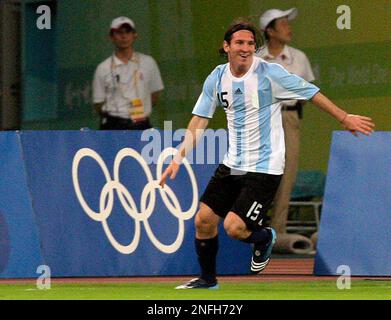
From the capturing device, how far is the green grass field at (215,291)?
12.7m

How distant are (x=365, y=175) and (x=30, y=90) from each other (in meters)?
4.88

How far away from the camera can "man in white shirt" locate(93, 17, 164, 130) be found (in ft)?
56.1

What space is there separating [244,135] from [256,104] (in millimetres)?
289

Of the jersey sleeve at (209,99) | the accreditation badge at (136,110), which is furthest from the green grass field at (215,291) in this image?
the accreditation badge at (136,110)

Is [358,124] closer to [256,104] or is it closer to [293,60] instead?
[256,104]

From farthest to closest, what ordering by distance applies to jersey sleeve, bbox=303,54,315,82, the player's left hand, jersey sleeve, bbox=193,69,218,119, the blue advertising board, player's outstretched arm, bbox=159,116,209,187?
jersey sleeve, bbox=303,54,315,82
the blue advertising board
jersey sleeve, bbox=193,69,218,119
player's outstretched arm, bbox=159,116,209,187
the player's left hand

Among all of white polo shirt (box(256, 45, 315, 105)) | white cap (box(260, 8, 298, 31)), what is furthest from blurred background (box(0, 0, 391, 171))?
white polo shirt (box(256, 45, 315, 105))

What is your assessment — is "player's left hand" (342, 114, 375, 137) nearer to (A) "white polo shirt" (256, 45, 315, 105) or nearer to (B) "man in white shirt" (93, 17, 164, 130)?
(A) "white polo shirt" (256, 45, 315, 105)

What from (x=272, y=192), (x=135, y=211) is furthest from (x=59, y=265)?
(x=272, y=192)

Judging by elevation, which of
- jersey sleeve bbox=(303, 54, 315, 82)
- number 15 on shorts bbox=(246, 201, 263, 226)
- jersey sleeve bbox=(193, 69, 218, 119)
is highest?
jersey sleeve bbox=(303, 54, 315, 82)

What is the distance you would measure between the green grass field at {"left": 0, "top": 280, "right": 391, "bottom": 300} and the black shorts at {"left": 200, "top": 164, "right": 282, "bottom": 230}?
2.21 ft

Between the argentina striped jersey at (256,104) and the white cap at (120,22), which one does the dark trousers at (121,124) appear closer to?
the white cap at (120,22)
